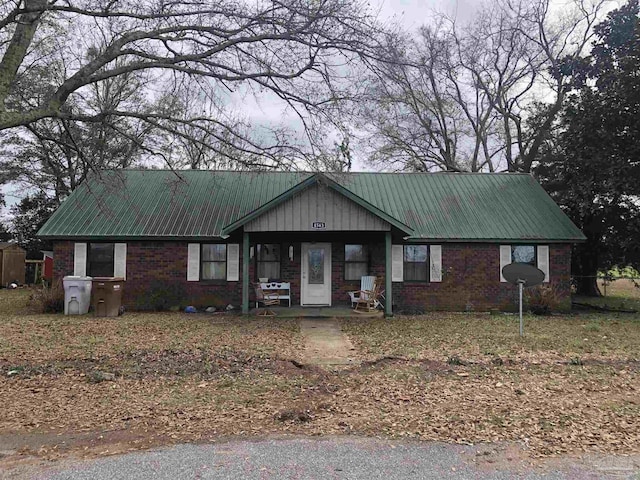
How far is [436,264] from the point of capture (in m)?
15.3

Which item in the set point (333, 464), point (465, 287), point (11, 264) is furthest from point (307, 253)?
point (11, 264)

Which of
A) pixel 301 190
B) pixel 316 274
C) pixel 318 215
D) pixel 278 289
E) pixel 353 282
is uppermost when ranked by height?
pixel 301 190

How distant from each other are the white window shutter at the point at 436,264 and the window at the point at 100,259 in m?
9.89

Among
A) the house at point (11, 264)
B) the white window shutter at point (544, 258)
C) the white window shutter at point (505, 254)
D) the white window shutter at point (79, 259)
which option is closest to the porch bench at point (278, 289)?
the white window shutter at point (79, 259)

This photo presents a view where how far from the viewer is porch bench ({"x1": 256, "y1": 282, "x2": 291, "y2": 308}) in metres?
14.8

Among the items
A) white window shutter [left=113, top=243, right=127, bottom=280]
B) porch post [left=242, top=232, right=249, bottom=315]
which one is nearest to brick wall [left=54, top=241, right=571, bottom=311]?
white window shutter [left=113, top=243, right=127, bottom=280]

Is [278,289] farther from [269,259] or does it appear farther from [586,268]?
[586,268]

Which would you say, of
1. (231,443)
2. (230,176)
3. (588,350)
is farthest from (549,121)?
(231,443)

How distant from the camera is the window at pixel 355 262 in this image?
1538 centimetres

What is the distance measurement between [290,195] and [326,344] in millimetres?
4629

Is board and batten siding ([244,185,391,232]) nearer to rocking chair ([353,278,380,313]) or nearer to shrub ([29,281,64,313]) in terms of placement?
rocking chair ([353,278,380,313])

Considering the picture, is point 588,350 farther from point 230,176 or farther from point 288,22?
point 230,176

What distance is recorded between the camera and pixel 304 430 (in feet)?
16.0

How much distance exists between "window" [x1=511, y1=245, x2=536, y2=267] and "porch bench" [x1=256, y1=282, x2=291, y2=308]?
23.6 ft
